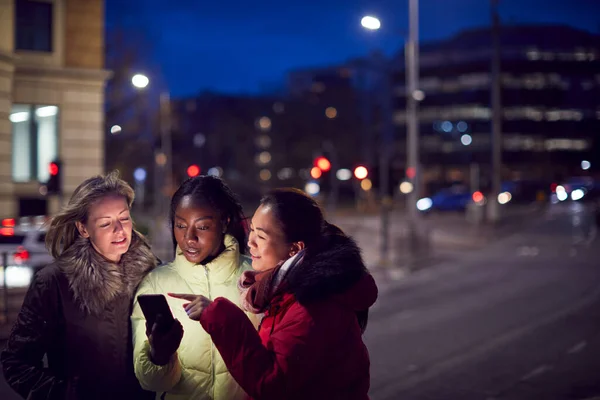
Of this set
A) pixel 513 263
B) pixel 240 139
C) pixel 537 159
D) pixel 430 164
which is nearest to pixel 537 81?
pixel 537 159

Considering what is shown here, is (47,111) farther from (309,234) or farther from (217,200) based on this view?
(309,234)

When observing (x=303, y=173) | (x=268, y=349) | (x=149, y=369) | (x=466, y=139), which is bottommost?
(x=149, y=369)

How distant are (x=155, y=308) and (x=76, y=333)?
71 centimetres

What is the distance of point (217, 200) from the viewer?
11.0 ft

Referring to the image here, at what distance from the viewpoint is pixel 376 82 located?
282 feet

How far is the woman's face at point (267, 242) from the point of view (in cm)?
289

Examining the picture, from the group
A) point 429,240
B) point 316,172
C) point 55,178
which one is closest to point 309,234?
point 55,178

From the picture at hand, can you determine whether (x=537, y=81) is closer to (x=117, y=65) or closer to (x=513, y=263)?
(x=117, y=65)

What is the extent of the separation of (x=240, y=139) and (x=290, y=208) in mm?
106120

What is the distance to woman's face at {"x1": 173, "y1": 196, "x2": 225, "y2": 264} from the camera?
3.26m

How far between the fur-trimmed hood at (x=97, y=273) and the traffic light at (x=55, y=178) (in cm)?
1472

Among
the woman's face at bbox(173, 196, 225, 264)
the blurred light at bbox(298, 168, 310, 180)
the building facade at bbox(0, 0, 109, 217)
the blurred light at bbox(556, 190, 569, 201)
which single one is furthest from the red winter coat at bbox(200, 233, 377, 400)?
the blurred light at bbox(298, 168, 310, 180)

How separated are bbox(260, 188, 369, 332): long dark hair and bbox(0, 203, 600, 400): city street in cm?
550

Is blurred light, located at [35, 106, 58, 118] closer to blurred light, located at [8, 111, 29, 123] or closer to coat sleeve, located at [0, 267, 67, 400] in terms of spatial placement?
blurred light, located at [8, 111, 29, 123]
